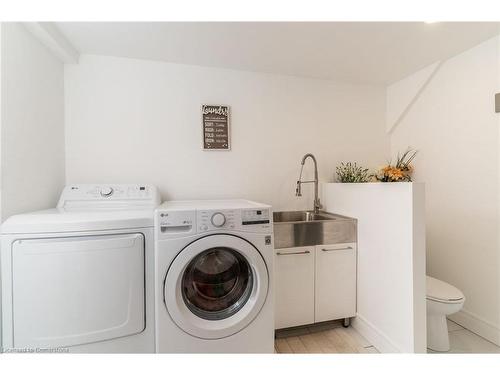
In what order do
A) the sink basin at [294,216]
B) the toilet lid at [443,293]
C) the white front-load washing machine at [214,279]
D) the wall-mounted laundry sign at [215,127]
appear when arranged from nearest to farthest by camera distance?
1. the white front-load washing machine at [214,279]
2. the toilet lid at [443,293]
3. the wall-mounted laundry sign at [215,127]
4. the sink basin at [294,216]

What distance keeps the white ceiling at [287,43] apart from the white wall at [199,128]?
15 centimetres

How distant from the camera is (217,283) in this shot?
1529mm

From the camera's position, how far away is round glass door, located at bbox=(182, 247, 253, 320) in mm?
1457

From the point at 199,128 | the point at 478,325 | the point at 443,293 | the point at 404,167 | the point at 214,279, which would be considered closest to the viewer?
the point at 214,279

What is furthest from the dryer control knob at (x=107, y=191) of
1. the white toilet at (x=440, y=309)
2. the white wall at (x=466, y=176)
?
the white wall at (x=466, y=176)

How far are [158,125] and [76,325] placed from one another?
1.48 metres

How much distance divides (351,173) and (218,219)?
1557 millimetres

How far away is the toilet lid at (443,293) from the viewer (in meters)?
1.57

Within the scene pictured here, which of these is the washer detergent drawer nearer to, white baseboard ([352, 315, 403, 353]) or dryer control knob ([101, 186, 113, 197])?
dryer control knob ([101, 186, 113, 197])

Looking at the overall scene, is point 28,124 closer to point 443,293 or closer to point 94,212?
point 94,212

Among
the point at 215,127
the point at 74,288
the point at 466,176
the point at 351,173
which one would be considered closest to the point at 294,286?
the point at 351,173

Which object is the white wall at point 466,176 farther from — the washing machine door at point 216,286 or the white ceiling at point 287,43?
the washing machine door at point 216,286

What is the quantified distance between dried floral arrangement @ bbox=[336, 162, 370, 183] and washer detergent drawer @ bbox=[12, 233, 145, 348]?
1868 millimetres

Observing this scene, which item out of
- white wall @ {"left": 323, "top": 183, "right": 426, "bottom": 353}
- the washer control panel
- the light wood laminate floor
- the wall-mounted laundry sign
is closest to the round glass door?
the washer control panel
